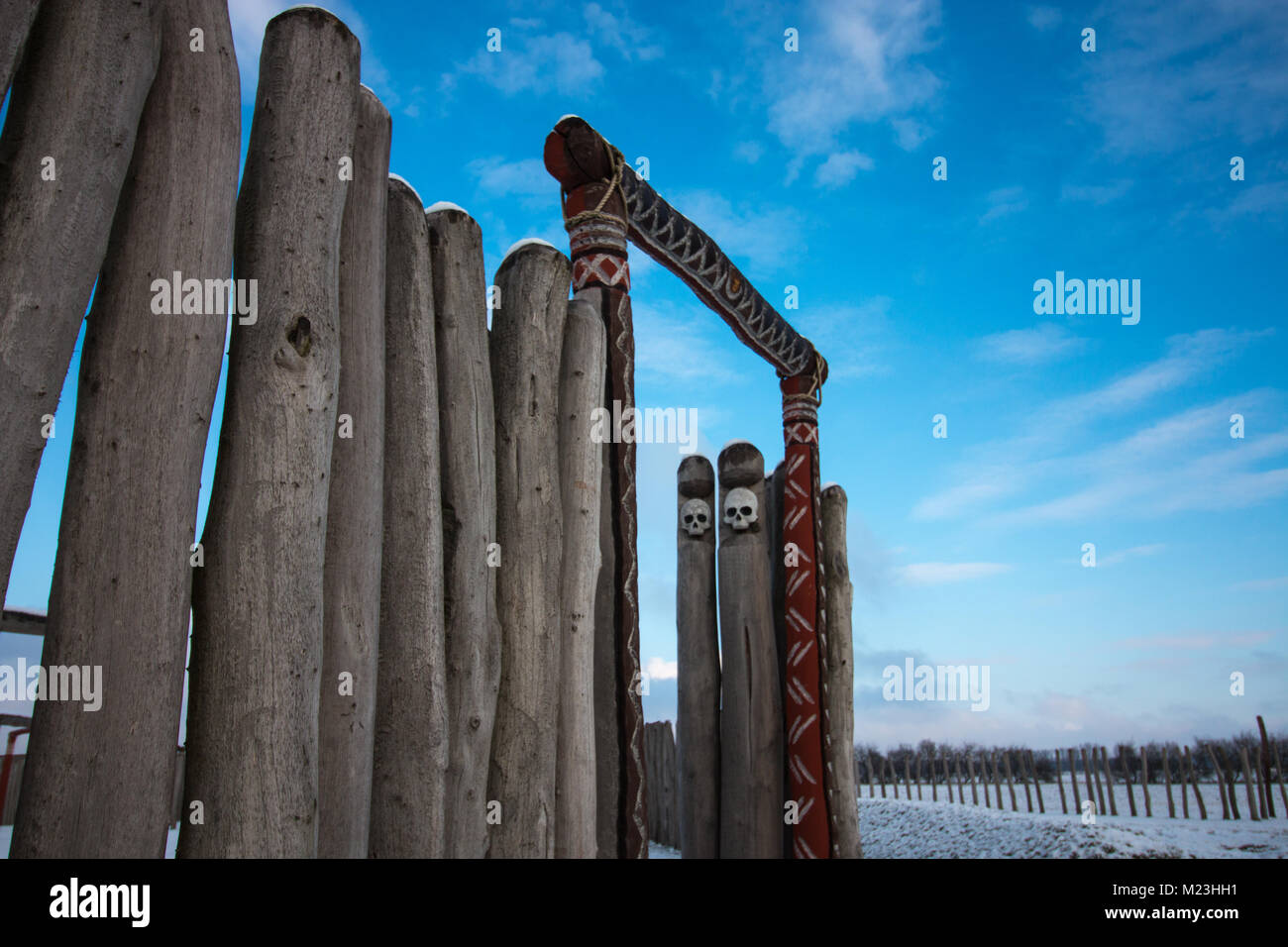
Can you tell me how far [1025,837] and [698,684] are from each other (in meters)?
5.10

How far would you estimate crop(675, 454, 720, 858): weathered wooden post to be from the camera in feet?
21.5

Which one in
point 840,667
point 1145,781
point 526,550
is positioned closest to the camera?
point 526,550

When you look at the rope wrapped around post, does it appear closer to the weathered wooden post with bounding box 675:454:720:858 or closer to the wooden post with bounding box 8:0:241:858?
the weathered wooden post with bounding box 675:454:720:858

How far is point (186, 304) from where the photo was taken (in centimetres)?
237

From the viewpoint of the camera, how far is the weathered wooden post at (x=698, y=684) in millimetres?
6559

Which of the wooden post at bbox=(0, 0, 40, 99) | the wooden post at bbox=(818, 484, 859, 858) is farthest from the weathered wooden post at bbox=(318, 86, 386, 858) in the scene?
the wooden post at bbox=(818, 484, 859, 858)

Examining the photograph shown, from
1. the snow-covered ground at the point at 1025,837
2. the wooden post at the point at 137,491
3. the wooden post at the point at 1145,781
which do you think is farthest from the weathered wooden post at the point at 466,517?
the wooden post at the point at 1145,781

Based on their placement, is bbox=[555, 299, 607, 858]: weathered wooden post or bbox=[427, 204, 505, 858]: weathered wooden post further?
bbox=[555, 299, 607, 858]: weathered wooden post

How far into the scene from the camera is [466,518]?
3.23m

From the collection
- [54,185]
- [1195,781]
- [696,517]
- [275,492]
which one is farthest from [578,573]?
[1195,781]

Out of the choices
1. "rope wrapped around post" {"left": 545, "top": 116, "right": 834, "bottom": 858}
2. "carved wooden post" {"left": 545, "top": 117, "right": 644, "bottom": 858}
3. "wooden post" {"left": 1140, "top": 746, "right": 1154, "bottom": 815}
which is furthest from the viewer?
"wooden post" {"left": 1140, "top": 746, "right": 1154, "bottom": 815}

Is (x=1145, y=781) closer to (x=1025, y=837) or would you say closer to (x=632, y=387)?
(x=1025, y=837)
